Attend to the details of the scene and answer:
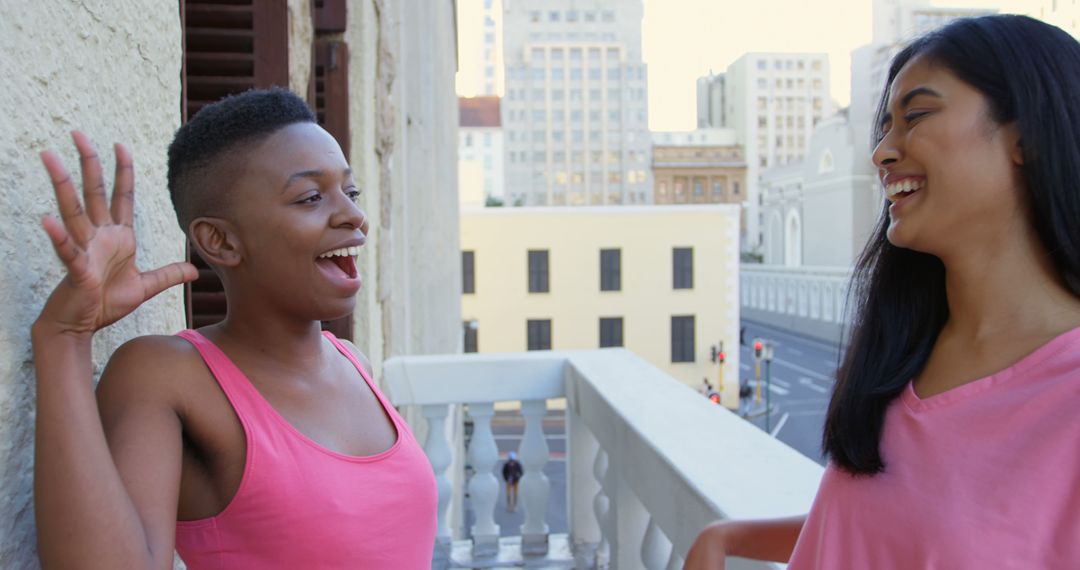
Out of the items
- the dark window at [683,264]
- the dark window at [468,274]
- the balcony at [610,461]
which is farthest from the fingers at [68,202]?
the dark window at [683,264]

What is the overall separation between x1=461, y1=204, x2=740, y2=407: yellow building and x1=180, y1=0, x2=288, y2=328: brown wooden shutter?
21.5 m

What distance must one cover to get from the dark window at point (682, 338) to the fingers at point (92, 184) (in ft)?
80.7

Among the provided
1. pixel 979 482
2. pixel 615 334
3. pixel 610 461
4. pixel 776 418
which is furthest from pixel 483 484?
pixel 776 418

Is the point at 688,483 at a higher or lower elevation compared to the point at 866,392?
lower

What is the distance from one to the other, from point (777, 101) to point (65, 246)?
88.3m

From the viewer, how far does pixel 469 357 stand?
3713 mm

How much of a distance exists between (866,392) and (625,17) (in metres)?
77.0

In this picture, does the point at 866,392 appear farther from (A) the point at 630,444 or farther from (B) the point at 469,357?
(B) the point at 469,357

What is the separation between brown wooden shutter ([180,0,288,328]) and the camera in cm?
253

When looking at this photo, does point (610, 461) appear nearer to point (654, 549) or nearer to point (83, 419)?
point (654, 549)

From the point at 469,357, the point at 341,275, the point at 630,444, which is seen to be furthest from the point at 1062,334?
the point at 469,357

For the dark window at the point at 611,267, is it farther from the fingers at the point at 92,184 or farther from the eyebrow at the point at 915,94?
the fingers at the point at 92,184

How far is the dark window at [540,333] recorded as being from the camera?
25156 mm

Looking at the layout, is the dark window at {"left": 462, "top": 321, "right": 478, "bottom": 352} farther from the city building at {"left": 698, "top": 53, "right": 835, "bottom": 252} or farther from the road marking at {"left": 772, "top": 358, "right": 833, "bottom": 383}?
the city building at {"left": 698, "top": 53, "right": 835, "bottom": 252}
